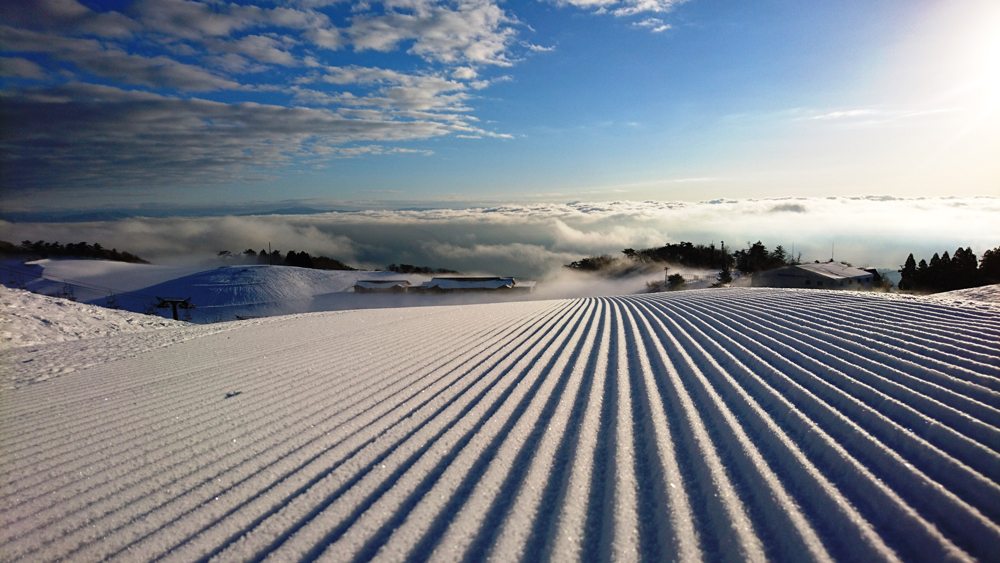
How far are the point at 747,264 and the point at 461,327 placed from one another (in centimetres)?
5084

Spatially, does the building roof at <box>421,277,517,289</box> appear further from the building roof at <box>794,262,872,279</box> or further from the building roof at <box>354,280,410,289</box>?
the building roof at <box>794,262,872,279</box>

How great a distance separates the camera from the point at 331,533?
2562 mm

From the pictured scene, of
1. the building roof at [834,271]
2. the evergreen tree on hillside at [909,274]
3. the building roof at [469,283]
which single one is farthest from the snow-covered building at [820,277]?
the building roof at [469,283]

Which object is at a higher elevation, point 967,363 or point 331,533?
point 967,363

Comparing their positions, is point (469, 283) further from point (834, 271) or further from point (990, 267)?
point (990, 267)

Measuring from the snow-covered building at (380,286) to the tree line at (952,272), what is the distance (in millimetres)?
36291

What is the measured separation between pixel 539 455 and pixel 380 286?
115 ft

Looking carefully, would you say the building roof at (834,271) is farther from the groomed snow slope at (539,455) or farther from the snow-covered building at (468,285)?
the groomed snow slope at (539,455)

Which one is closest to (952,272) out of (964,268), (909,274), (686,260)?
(964,268)

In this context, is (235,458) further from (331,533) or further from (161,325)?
(161,325)

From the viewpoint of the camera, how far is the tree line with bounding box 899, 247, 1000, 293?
27.6 m

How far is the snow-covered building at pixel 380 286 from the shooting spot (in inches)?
1435

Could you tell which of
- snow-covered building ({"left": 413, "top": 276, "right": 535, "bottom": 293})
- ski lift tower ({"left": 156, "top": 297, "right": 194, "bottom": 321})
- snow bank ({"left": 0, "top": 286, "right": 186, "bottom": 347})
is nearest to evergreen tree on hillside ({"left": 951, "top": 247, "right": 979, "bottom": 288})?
snow-covered building ({"left": 413, "top": 276, "right": 535, "bottom": 293})

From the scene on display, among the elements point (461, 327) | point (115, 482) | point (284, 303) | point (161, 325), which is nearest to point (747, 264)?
point (284, 303)
